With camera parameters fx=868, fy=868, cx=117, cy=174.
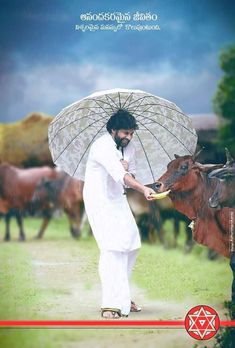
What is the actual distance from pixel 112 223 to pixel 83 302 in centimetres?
53

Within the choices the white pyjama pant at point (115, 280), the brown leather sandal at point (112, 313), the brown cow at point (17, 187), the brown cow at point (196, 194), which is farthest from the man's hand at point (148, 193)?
the brown leather sandal at point (112, 313)

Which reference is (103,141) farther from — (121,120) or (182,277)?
(182,277)

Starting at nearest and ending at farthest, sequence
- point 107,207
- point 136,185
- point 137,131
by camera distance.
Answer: point 136,185, point 107,207, point 137,131

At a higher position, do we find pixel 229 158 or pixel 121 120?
pixel 121 120

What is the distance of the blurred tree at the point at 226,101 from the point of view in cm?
536

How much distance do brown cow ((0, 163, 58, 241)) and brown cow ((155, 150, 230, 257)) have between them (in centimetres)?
74

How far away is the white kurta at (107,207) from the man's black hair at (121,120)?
0.25 ft

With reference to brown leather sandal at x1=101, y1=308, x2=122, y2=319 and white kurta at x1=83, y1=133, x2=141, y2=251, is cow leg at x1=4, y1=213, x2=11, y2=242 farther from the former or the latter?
brown leather sandal at x1=101, y1=308, x2=122, y2=319

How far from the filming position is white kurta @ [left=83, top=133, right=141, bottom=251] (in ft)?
17.4

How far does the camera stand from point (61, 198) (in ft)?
18.1

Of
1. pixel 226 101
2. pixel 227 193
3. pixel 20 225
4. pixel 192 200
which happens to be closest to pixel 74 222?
pixel 20 225

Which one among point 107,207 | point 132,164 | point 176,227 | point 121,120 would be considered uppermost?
point 121,120

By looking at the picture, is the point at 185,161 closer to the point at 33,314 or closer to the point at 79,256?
the point at 79,256

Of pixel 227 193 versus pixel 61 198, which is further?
pixel 61 198
